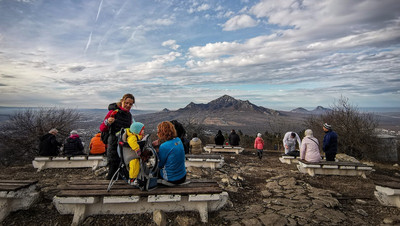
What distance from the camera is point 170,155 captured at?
3588mm

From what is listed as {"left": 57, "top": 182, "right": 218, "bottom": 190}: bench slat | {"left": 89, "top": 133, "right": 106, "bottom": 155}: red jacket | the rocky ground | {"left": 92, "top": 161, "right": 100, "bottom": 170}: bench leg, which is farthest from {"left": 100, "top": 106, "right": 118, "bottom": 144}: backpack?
{"left": 89, "top": 133, "right": 106, "bottom": 155}: red jacket

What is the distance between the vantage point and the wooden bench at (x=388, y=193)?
4.42 metres

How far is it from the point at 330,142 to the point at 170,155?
6.62 meters

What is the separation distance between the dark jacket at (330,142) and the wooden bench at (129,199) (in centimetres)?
579

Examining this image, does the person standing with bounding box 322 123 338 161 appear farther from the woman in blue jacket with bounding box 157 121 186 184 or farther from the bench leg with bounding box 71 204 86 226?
the bench leg with bounding box 71 204 86 226

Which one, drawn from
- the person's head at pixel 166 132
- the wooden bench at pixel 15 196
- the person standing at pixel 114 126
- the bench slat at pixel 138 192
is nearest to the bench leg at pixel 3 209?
the wooden bench at pixel 15 196

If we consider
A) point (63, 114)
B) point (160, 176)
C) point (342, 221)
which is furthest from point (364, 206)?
point (63, 114)

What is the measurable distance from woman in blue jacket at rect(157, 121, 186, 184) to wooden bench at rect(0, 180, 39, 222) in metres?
2.44

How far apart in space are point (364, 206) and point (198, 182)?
366 centimetres

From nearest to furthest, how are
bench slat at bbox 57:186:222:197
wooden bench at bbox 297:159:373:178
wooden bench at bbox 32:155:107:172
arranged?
bench slat at bbox 57:186:222:197
wooden bench at bbox 297:159:373:178
wooden bench at bbox 32:155:107:172

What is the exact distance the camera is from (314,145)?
7438 millimetres

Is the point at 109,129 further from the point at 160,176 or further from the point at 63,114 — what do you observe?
the point at 63,114

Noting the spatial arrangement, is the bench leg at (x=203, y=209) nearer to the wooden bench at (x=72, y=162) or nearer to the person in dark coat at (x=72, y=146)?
the wooden bench at (x=72, y=162)

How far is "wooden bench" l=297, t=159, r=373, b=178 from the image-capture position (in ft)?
23.2
